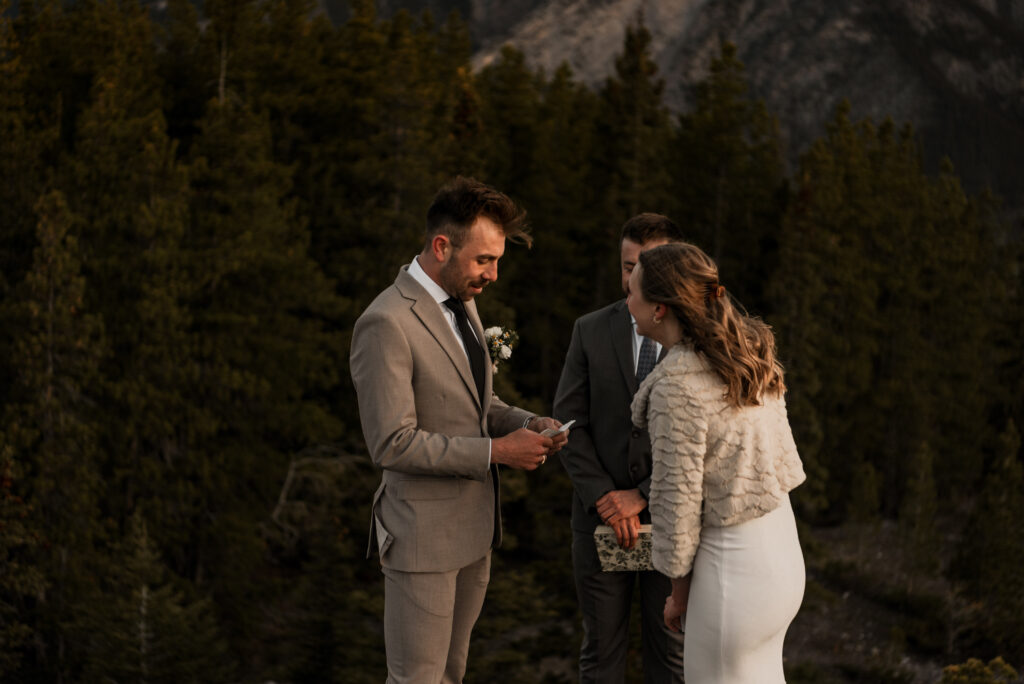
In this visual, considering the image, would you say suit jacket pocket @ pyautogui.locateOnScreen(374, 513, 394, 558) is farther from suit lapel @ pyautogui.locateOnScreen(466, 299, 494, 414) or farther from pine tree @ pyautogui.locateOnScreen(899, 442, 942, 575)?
pine tree @ pyautogui.locateOnScreen(899, 442, 942, 575)

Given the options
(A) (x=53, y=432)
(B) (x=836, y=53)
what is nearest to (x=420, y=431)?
(A) (x=53, y=432)

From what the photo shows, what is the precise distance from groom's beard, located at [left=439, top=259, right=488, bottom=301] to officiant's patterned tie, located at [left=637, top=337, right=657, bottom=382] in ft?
3.61

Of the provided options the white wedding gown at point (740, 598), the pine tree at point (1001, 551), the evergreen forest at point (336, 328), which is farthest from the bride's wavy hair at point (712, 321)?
the pine tree at point (1001, 551)

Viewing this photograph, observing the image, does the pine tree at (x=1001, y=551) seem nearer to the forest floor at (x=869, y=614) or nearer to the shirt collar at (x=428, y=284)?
the forest floor at (x=869, y=614)

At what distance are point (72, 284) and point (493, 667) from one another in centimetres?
1253

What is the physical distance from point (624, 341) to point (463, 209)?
1.26 m

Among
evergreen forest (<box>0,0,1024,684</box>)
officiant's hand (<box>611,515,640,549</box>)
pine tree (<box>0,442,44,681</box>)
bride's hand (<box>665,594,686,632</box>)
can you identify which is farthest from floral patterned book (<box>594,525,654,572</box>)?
pine tree (<box>0,442,44,681</box>)

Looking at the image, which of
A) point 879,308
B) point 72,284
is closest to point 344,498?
point 72,284

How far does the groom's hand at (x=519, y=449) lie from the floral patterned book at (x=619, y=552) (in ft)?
2.71

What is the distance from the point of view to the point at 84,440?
24.5 m

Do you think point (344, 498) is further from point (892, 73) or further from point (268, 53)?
point (892, 73)

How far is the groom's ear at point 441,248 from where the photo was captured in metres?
3.96

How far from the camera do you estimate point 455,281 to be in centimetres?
399

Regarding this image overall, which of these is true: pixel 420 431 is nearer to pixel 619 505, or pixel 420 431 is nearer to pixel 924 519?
pixel 619 505
